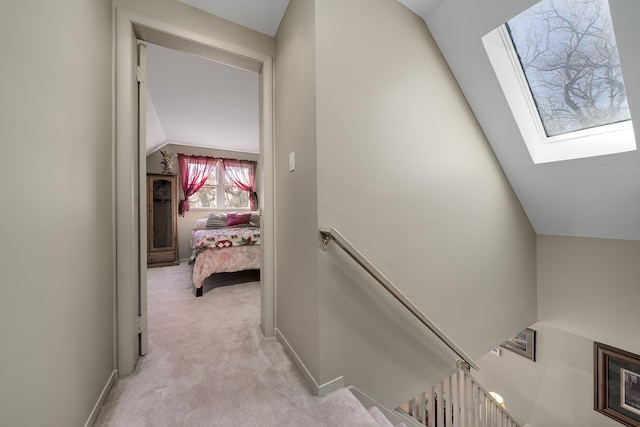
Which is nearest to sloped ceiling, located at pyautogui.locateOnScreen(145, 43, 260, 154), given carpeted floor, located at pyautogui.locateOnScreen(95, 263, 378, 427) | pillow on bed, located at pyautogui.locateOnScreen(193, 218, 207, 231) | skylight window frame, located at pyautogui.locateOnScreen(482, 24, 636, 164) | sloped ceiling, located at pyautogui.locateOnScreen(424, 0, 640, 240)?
pillow on bed, located at pyautogui.locateOnScreen(193, 218, 207, 231)

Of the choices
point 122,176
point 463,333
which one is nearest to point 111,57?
point 122,176

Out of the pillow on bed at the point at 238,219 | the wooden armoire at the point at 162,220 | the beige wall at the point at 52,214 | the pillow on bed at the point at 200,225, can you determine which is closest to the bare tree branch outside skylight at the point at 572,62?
the beige wall at the point at 52,214

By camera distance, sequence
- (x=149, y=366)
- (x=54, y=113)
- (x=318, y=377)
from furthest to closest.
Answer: (x=149, y=366)
(x=318, y=377)
(x=54, y=113)

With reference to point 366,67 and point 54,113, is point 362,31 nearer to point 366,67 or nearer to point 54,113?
point 366,67

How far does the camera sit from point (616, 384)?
262cm

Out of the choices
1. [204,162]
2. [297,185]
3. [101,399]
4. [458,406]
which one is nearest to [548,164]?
[297,185]

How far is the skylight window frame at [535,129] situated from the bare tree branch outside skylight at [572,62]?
0.05m

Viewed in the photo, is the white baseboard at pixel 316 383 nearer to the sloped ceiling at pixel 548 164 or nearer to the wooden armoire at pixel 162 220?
the sloped ceiling at pixel 548 164

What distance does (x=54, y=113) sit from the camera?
0.85m

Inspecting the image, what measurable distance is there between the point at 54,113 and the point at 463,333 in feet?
9.21

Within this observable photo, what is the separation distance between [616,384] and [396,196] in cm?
366

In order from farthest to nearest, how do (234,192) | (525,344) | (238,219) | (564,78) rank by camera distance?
(234,192) → (238,219) → (525,344) → (564,78)

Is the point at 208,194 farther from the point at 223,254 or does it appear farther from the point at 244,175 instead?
the point at 223,254

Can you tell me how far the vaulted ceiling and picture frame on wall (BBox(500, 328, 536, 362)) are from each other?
70.7 inches
